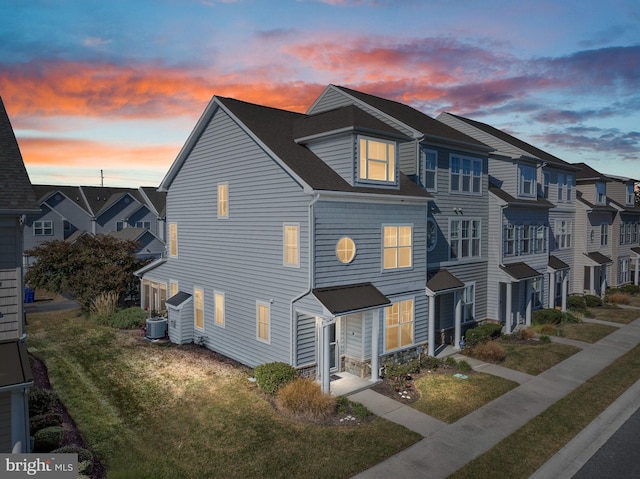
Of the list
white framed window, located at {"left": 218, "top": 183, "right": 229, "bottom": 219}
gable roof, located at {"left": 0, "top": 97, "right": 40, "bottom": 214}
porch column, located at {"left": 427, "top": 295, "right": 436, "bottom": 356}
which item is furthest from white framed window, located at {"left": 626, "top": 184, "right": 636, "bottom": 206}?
gable roof, located at {"left": 0, "top": 97, "right": 40, "bottom": 214}

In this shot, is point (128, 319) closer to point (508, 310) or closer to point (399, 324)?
point (399, 324)

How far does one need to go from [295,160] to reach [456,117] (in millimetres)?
15440

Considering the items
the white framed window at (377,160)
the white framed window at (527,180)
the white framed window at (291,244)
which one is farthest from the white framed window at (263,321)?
the white framed window at (527,180)

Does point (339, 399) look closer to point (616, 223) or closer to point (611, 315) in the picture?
point (611, 315)

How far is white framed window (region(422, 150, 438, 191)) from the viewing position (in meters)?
19.6

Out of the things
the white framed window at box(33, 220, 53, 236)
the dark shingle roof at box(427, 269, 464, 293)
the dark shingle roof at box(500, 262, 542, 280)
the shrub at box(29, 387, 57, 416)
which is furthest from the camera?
the white framed window at box(33, 220, 53, 236)

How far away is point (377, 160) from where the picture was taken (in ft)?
54.9

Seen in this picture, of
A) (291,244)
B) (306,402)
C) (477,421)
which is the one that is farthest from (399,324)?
(306,402)

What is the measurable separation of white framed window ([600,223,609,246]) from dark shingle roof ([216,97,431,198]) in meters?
25.6

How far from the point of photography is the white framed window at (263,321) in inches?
644

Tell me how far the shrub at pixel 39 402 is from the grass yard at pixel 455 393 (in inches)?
430

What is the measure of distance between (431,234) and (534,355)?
7.16 metres

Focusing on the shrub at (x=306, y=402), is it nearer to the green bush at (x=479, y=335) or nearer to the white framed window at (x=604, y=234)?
the green bush at (x=479, y=335)

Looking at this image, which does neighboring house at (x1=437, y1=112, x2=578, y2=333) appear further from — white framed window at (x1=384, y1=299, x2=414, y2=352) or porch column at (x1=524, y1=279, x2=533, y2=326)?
white framed window at (x1=384, y1=299, x2=414, y2=352)
